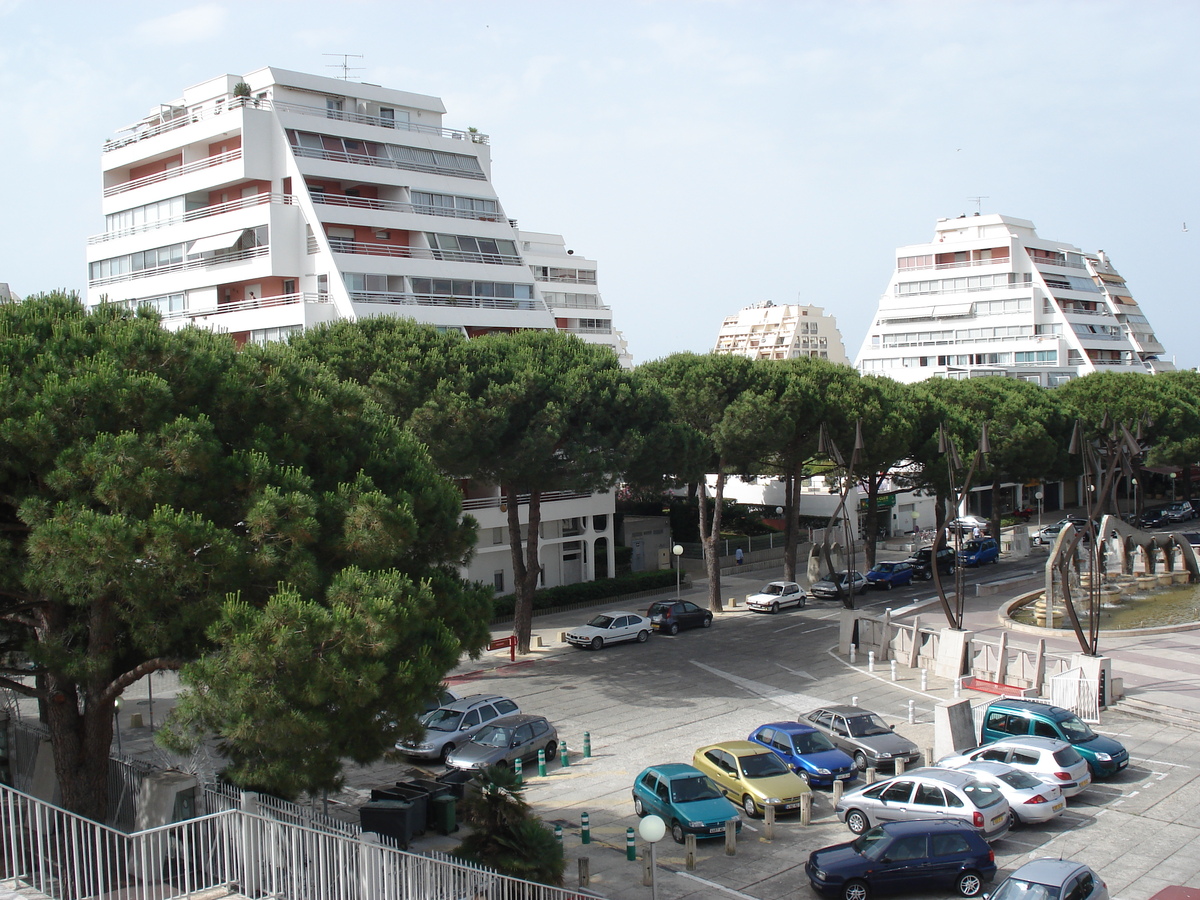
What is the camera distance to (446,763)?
74.9 ft

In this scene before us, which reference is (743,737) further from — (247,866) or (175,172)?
(175,172)

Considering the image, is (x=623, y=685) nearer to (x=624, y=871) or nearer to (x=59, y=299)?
(x=624, y=871)

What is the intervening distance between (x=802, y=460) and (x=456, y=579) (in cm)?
3011

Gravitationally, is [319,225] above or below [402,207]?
below

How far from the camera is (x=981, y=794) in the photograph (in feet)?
59.0

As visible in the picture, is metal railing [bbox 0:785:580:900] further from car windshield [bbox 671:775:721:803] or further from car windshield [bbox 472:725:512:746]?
car windshield [bbox 472:725:512:746]

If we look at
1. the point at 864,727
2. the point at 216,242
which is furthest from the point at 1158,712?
the point at 216,242

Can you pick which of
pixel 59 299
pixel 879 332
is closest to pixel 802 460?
pixel 59 299

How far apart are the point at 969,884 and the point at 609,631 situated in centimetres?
2114

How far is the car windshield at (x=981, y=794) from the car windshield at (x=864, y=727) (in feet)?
15.2

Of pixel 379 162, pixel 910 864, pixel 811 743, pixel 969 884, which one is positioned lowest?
pixel 969 884

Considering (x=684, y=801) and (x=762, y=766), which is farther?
(x=762, y=766)

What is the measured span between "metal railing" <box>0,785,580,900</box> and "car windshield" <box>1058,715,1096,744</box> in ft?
45.6

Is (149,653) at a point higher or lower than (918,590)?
higher
